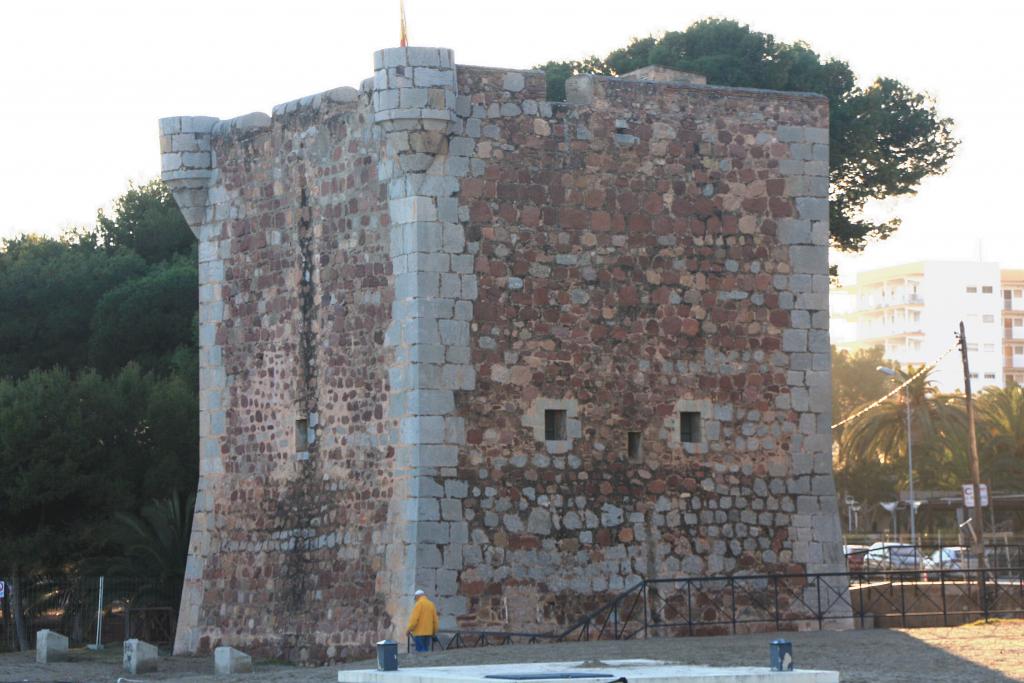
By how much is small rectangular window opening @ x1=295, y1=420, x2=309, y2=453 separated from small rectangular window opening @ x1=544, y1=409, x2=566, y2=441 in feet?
8.96

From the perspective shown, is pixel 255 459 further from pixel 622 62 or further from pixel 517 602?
pixel 622 62

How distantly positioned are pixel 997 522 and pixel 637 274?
111 ft

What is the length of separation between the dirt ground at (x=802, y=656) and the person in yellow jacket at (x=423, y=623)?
426mm

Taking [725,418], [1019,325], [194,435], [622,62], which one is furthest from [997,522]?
[1019,325]

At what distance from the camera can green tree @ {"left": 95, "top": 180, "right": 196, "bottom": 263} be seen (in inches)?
1416

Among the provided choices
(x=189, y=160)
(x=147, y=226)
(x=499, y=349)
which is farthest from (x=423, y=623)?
(x=147, y=226)

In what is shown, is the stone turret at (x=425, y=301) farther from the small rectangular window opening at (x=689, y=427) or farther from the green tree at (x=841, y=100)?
the green tree at (x=841, y=100)

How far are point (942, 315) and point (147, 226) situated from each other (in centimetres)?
7983

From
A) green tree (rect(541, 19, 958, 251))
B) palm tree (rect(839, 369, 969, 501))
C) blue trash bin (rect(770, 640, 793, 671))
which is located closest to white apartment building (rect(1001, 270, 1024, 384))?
palm tree (rect(839, 369, 969, 501))

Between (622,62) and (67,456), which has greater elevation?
(622,62)

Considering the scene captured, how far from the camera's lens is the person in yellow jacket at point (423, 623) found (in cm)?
1714

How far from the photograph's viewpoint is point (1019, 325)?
10731 centimetres

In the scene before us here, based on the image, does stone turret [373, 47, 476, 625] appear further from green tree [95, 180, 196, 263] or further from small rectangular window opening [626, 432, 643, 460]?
green tree [95, 180, 196, 263]

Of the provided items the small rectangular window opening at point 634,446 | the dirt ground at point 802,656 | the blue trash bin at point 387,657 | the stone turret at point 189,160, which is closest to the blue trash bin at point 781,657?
the dirt ground at point 802,656
